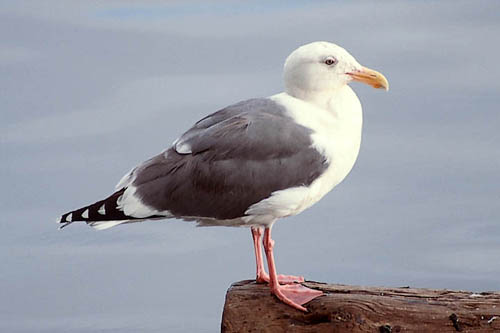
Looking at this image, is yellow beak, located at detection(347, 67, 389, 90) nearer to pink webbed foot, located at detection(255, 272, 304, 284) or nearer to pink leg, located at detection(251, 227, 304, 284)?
pink leg, located at detection(251, 227, 304, 284)

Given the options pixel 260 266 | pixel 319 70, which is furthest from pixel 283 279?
pixel 319 70

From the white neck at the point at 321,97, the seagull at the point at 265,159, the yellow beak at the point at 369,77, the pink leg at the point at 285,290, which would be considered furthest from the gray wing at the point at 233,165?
the yellow beak at the point at 369,77

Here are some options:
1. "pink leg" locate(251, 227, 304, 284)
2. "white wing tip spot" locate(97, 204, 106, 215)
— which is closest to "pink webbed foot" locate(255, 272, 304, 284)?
"pink leg" locate(251, 227, 304, 284)

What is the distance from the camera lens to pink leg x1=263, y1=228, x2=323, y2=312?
21.3 feet

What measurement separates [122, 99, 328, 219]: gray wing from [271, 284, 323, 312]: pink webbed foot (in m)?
0.47

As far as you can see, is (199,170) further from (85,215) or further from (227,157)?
(85,215)

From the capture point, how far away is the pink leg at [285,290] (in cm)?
649

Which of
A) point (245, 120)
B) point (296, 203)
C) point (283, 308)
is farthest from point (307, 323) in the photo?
point (245, 120)

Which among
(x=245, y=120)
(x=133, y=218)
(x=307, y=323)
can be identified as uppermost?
(x=245, y=120)

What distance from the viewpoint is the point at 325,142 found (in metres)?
6.30

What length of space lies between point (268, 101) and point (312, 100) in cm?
21

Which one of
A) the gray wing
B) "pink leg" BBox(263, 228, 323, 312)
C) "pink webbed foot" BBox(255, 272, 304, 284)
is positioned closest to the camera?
the gray wing

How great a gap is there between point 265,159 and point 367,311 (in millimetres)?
867

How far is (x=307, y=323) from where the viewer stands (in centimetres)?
644
